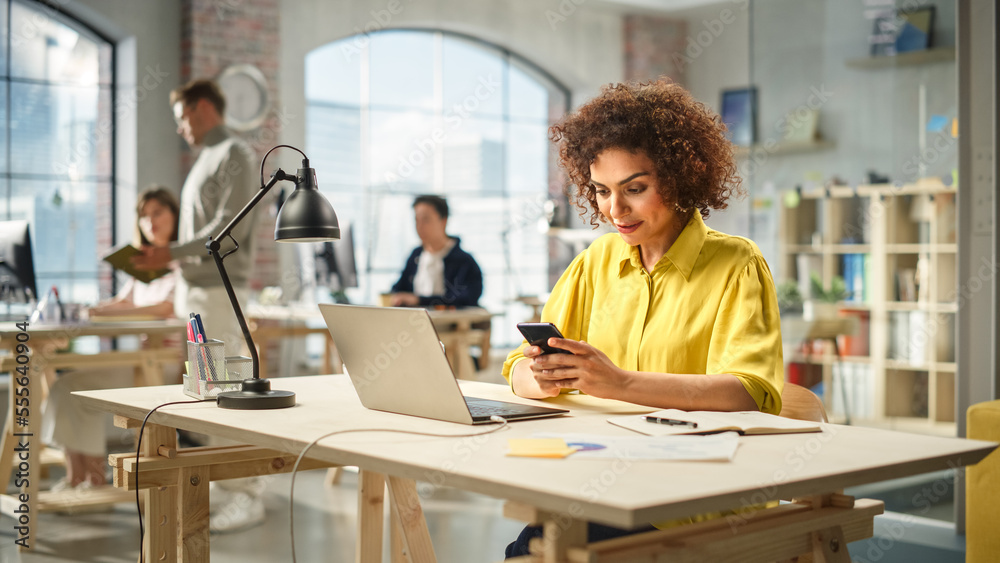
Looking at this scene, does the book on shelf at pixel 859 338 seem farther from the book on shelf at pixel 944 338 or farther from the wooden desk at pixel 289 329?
the wooden desk at pixel 289 329

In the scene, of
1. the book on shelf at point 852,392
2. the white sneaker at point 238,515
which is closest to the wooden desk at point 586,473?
the white sneaker at point 238,515

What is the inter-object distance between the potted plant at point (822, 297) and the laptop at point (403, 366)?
273cm

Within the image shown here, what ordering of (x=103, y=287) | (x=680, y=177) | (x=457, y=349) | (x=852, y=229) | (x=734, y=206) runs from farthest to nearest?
1. (x=734, y=206)
2. (x=103, y=287)
3. (x=457, y=349)
4. (x=852, y=229)
5. (x=680, y=177)

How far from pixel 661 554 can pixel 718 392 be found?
0.52m

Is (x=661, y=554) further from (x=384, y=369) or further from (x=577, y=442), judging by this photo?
(x=384, y=369)

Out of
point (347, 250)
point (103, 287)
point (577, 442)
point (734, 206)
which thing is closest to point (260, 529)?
point (347, 250)

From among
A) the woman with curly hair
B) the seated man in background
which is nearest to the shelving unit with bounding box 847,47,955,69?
the woman with curly hair

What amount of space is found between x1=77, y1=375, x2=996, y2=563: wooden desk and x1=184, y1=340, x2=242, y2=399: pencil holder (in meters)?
0.05

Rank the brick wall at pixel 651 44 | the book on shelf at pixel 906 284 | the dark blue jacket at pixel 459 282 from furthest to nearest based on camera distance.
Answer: the brick wall at pixel 651 44 → the dark blue jacket at pixel 459 282 → the book on shelf at pixel 906 284

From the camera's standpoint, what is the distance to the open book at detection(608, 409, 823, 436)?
1.38m

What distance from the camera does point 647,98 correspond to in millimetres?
1946

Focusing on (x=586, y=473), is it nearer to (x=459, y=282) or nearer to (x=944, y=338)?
(x=944, y=338)

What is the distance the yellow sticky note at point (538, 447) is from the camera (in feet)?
3.95

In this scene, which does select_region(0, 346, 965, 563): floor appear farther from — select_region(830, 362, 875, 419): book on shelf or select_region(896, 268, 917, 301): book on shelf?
select_region(896, 268, 917, 301): book on shelf
